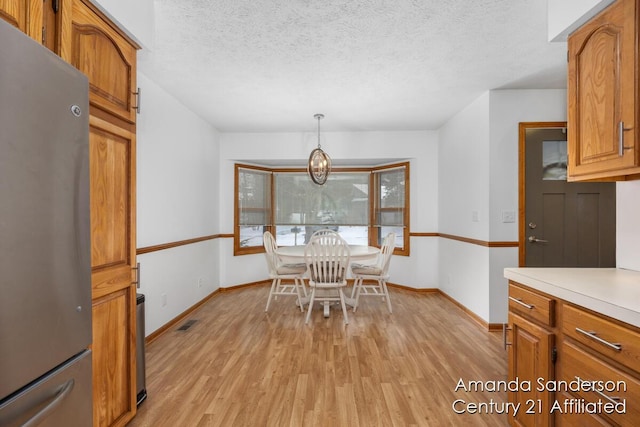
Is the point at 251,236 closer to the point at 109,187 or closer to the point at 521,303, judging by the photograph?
the point at 109,187

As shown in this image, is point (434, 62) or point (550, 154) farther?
point (550, 154)

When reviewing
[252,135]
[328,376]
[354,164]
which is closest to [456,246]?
[354,164]

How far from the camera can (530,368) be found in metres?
1.50

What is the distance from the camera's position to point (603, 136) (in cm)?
156

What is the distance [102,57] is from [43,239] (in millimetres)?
1041

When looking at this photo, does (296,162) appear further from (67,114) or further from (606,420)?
(606,420)

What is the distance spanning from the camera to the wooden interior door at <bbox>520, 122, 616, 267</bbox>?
3.08m

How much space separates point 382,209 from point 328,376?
11.2 ft

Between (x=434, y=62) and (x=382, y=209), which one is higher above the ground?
(x=434, y=62)

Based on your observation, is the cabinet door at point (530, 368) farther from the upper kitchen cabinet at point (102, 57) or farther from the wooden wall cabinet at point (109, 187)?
the upper kitchen cabinet at point (102, 57)

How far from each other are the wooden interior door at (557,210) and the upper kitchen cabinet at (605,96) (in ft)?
5.03

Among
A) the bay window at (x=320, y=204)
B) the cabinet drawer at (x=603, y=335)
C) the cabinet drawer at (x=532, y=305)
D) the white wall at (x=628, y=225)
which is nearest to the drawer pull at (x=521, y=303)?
the cabinet drawer at (x=532, y=305)

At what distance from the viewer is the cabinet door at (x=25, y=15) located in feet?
3.32

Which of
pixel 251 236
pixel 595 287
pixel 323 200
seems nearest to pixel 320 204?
pixel 323 200
